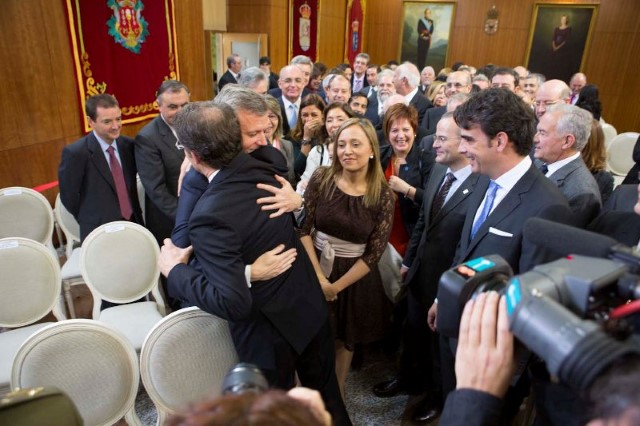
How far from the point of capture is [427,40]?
40.7 ft

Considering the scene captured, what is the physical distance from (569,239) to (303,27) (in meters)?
9.54

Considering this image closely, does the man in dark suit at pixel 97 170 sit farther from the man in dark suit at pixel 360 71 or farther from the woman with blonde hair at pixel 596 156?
the man in dark suit at pixel 360 71

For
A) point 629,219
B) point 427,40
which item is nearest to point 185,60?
point 629,219

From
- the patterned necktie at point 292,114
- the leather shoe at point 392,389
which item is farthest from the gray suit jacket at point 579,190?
the patterned necktie at point 292,114

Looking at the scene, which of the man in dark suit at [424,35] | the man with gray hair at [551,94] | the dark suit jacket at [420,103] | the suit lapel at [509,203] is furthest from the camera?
the man in dark suit at [424,35]

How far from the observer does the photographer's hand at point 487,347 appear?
2.64 feet

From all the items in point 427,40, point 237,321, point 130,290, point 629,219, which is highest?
point 427,40

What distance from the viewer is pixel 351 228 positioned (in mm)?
2260

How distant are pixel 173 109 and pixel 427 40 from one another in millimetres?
11149

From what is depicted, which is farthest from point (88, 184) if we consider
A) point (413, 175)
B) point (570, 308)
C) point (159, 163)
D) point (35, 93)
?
point (570, 308)

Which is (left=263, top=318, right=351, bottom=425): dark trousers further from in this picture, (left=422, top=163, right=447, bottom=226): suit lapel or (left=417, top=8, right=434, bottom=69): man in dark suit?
(left=417, top=8, right=434, bottom=69): man in dark suit

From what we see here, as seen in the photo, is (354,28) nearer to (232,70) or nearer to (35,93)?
(232,70)

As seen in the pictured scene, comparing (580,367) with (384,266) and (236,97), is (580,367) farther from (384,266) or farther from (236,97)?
(384,266)

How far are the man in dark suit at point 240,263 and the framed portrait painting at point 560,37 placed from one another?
12.3 metres
